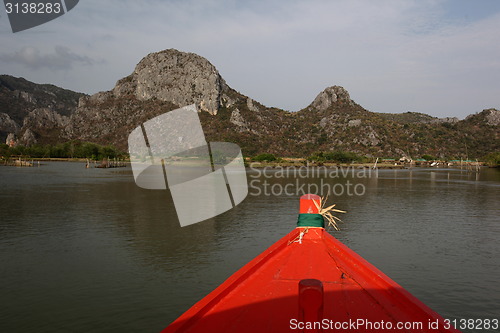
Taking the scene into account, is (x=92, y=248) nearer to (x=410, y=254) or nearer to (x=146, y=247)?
(x=146, y=247)

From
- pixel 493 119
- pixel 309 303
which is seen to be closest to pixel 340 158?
pixel 493 119

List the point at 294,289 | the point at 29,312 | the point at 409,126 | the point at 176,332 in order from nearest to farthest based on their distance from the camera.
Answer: the point at 176,332, the point at 294,289, the point at 29,312, the point at 409,126

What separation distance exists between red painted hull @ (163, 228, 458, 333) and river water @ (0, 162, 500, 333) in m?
4.35

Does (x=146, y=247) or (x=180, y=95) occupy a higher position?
(x=180, y=95)

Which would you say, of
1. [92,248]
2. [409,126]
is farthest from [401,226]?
[409,126]

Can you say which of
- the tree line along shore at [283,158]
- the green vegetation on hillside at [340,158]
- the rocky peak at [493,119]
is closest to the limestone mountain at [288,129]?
the rocky peak at [493,119]

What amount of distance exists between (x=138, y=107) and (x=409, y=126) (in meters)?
145

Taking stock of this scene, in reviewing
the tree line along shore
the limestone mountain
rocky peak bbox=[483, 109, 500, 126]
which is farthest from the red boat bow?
rocky peak bbox=[483, 109, 500, 126]

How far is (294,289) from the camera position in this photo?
5645mm

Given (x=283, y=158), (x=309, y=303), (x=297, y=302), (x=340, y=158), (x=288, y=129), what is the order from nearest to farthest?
(x=309, y=303) < (x=297, y=302) < (x=340, y=158) < (x=283, y=158) < (x=288, y=129)

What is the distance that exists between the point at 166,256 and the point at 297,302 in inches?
432

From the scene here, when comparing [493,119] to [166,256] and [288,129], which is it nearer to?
[288,129]

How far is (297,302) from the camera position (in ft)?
17.2

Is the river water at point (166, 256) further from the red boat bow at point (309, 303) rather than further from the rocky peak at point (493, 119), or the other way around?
the rocky peak at point (493, 119)
